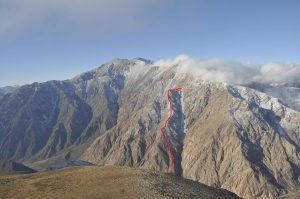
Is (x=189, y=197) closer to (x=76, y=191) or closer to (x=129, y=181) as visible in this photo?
(x=129, y=181)

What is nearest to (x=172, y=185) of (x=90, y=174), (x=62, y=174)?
(x=90, y=174)

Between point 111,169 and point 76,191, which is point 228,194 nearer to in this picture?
point 111,169

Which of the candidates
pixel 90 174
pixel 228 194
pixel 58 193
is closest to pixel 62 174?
pixel 90 174

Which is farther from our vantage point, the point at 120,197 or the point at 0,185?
the point at 0,185

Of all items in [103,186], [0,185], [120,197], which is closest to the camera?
[120,197]

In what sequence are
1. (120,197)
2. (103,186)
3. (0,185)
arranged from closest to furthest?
(120,197)
(103,186)
(0,185)

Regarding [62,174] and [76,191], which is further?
[62,174]

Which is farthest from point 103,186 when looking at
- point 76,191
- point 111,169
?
point 111,169
